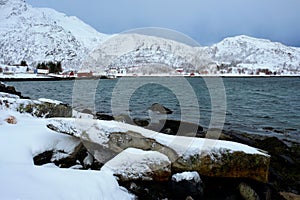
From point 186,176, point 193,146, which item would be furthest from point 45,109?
point 186,176

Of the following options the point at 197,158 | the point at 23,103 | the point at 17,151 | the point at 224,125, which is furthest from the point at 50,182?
the point at 224,125

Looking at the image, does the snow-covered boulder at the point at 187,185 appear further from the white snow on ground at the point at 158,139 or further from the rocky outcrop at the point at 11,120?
the rocky outcrop at the point at 11,120

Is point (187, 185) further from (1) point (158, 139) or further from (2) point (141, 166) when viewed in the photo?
(1) point (158, 139)

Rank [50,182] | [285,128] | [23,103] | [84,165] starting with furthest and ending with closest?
[285,128], [23,103], [84,165], [50,182]

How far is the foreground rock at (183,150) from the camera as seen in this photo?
5422mm

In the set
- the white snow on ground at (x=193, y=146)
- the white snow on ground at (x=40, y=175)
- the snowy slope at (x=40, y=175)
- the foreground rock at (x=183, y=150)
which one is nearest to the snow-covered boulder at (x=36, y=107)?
the snowy slope at (x=40, y=175)

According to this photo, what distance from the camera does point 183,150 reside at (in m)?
5.44

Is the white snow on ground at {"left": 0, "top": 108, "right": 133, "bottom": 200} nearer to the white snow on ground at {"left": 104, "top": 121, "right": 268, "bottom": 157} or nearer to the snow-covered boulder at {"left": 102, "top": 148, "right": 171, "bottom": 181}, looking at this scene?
the snow-covered boulder at {"left": 102, "top": 148, "right": 171, "bottom": 181}

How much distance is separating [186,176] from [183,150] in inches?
22.7

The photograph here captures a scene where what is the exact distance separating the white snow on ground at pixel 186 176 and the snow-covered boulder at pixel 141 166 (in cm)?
22

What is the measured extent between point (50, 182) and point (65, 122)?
2493 mm

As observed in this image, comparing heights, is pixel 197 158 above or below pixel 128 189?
above

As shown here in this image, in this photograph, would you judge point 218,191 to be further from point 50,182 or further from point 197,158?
point 50,182

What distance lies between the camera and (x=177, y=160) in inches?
215
